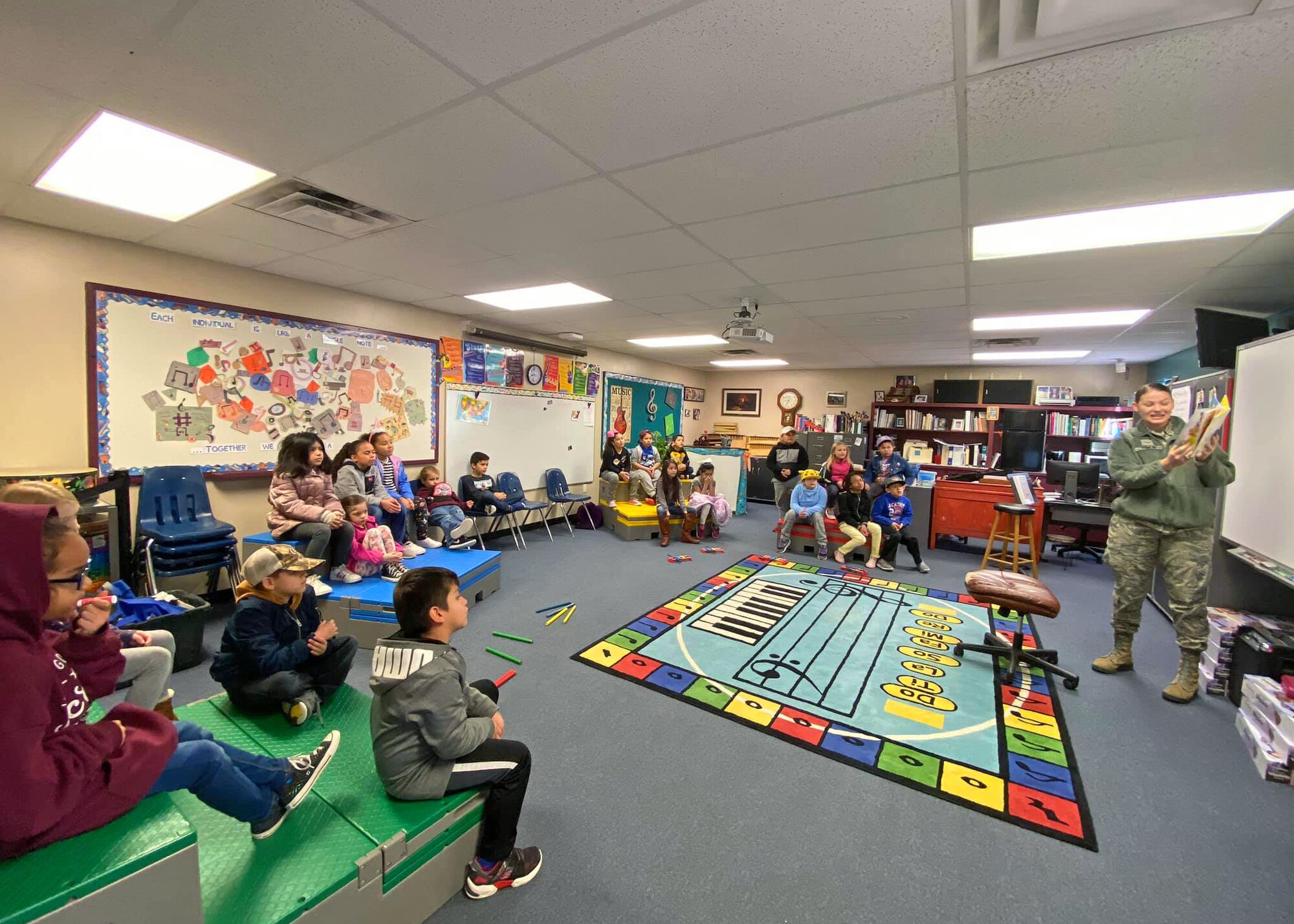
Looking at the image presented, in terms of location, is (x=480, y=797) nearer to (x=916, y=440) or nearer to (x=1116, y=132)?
(x=1116, y=132)

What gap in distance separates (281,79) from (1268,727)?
4.53 metres

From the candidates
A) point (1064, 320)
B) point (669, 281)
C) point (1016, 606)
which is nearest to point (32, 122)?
point (669, 281)

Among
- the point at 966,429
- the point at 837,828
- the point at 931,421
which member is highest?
the point at 931,421

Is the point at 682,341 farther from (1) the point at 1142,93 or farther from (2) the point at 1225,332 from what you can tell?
(1) the point at 1142,93

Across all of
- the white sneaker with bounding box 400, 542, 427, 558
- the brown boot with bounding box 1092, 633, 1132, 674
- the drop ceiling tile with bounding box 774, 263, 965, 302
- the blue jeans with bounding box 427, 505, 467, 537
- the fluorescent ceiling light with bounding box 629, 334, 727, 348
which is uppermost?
the fluorescent ceiling light with bounding box 629, 334, 727, 348

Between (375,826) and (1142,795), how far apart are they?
2.81 meters

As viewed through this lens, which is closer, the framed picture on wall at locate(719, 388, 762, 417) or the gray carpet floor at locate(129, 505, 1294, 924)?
the gray carpet floor at locate(129, 505, 1294, 924)

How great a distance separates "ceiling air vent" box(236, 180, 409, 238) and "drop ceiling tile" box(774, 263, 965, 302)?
2630 millimetres

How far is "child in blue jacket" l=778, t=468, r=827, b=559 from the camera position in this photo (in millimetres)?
5422

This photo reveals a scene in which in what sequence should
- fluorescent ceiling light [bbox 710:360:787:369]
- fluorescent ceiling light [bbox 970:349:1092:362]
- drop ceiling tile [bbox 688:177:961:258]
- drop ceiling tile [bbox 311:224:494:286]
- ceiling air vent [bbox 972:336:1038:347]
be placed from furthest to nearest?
fluorescent ceiling light [bbox 710:360:787:369] < fluorescent ceiling light [bbox 970:349:1092:362] < ceiling air vent [bbox 972:336:1038:347] < drop ceiling tile [bbox 311:224:494:286] < drop ceiling tile [bbox 688:177:961:258]

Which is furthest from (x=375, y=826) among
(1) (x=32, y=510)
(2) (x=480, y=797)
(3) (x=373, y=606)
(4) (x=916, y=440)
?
(4) (x=916, y=440)

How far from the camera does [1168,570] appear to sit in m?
2.72

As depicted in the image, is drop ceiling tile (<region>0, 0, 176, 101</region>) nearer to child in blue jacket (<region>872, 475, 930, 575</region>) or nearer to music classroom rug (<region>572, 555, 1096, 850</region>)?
music classroom rug (<region>572, 555, 1096, 850</region>)

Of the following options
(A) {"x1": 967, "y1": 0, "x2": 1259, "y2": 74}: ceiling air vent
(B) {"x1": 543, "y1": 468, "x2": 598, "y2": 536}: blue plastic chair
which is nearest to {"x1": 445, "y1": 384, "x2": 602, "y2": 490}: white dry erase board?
(B) {"x1": 543, "y1": 468, "x2": 598, "y2": 536}: blue plastic chair
